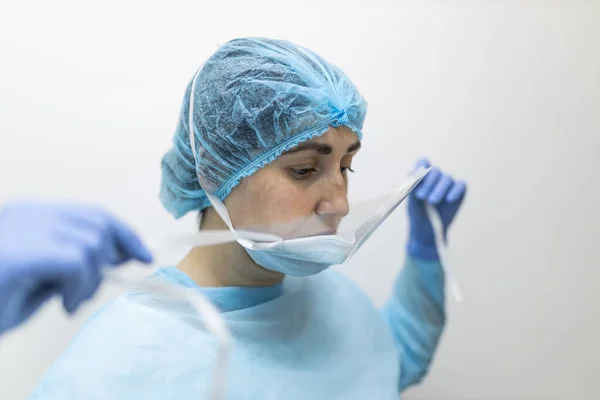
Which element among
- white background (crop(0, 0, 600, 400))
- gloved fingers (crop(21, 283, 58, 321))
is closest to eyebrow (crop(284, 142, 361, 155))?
gloved fingers (crop(21, 283, 58, 321))

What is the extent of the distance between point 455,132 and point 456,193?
30 cm

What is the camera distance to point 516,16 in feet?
4.50

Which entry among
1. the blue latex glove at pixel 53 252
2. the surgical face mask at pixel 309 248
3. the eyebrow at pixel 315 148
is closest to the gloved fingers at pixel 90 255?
the blue latex glove at pixel 53 252

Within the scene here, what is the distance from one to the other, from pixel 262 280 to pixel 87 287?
49 centimetres

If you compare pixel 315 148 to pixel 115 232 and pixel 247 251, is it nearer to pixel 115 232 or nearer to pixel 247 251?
pixel 247 251

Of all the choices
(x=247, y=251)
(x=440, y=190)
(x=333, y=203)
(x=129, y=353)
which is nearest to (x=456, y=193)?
(x=440, y=190)

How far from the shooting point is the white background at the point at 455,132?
121cm

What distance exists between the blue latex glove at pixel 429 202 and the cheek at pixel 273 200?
1.37ft

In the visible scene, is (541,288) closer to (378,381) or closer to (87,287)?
(378,381)

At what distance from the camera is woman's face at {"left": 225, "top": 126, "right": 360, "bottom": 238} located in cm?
84

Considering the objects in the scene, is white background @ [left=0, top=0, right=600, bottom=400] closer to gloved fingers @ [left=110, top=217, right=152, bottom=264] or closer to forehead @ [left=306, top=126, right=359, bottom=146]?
forehead @ [left=306, top=126, right=359, bottom=146]

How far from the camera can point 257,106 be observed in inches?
32.4

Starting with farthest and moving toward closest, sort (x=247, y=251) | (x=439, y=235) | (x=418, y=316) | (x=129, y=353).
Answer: (x=418, y=316) < (x=439, y=235) < (x=247, y=251) < (x=129, y=353)

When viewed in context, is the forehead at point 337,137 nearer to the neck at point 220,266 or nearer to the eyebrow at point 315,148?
the eyebrow at point 315,148
